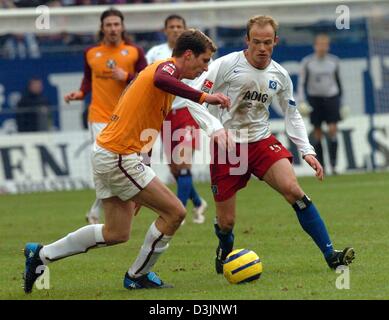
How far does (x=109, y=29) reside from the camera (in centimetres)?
1339

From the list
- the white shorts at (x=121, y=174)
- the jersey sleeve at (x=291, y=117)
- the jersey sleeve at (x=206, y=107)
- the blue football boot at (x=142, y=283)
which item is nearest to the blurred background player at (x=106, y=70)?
the jersey sleeve at (x=206, y=107)

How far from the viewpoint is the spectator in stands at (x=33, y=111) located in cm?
1956

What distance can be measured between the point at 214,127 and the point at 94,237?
1274 millimetres

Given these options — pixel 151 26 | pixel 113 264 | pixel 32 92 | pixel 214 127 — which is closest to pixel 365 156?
pixel 151 26

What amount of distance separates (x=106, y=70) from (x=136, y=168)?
5131 mm

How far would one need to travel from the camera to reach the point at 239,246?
11.5 m

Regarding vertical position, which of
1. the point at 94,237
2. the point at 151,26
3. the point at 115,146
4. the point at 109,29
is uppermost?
the point at 151,26

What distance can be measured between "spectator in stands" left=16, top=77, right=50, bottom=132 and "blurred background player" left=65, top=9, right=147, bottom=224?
19.6 feet

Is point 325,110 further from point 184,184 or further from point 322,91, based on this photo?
point 184,184

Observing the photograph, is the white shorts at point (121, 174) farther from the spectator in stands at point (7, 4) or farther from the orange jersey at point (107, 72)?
the spectator in stands at point (7, 4)

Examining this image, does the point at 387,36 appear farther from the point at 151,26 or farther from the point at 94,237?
the point at 94,237
